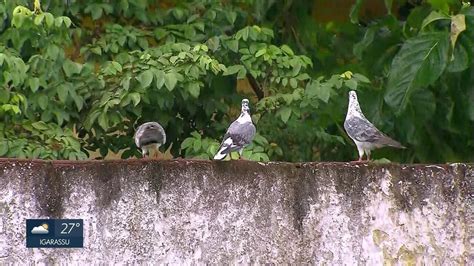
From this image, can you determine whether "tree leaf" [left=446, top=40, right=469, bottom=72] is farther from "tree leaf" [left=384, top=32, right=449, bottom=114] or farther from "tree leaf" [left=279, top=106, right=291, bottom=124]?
"tree leaf" [left=279, top=106, right=291, bottom=124]

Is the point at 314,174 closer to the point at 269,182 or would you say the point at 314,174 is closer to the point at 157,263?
the point at 269,182

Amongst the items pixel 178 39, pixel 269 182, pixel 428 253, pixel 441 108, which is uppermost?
pixel 178 39

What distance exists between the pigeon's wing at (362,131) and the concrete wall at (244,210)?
0.40m

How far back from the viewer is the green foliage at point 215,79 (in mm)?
6688

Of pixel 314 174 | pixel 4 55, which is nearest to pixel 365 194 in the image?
pixel 314 174

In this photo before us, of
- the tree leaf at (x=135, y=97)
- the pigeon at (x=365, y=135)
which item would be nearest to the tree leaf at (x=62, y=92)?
the tree leaf at (x=135, y=97)

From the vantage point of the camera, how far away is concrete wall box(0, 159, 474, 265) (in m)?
5.59

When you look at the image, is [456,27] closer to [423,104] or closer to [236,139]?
[423,104]

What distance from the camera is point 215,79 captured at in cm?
736

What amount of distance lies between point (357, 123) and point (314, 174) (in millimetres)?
640

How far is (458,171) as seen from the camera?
5914 millimetres

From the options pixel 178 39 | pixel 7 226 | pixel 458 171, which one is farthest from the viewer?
pixel 178 39

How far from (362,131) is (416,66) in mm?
637

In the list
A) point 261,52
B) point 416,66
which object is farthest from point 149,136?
point 416,66
